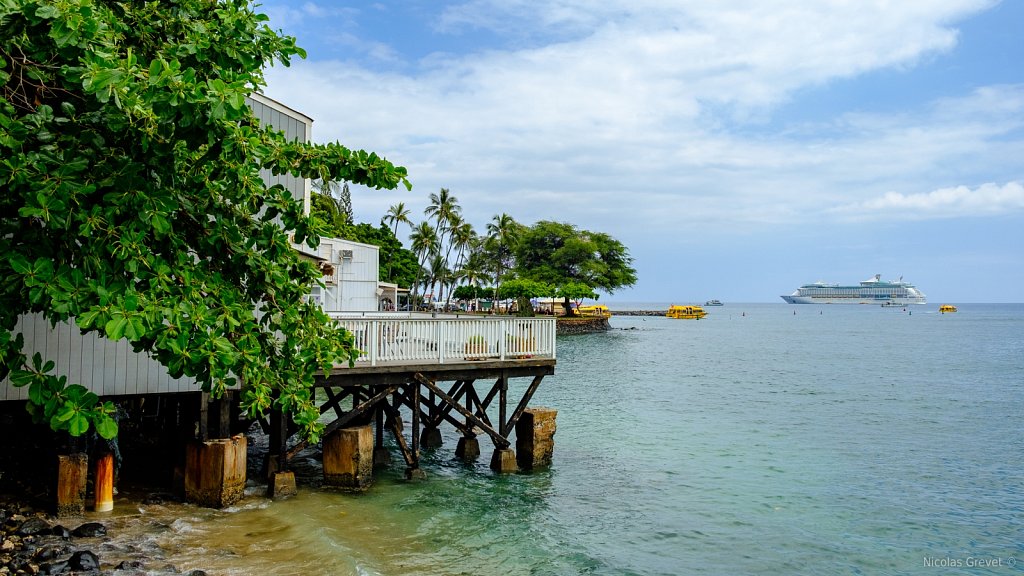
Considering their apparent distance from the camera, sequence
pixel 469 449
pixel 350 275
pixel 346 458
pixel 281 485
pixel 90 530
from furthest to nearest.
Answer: pixel 350 275 → pixel 469 449 → pixel 346 458 → pixel 281 485 → pixel 90 530

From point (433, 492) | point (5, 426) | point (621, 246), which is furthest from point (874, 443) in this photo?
point (621, 246)

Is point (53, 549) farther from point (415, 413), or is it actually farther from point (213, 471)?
point (415, 413)

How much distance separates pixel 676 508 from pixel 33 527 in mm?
11181

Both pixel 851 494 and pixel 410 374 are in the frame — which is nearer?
pixel 410 374

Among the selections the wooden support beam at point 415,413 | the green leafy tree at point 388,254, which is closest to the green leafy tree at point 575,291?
the green leafy tree at point 388,254

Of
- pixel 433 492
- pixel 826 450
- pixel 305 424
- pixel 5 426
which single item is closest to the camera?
pixel 305 424

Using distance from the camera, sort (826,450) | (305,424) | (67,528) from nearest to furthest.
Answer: (305,424) < (67,528) < (826,450)

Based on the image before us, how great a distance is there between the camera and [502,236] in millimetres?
99812

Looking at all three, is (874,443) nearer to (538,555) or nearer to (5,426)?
(538,555)

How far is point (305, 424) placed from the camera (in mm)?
9336

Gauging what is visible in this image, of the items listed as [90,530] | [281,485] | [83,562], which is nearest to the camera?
[83,562]

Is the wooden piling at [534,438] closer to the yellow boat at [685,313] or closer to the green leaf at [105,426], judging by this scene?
the green leaf at [105,426]

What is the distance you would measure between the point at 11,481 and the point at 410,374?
683 centimetres

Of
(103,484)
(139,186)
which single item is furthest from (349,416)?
(139,186)
